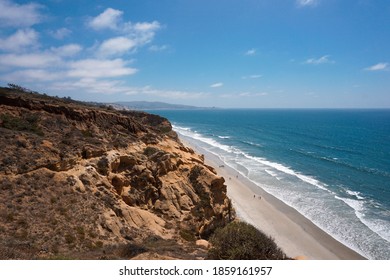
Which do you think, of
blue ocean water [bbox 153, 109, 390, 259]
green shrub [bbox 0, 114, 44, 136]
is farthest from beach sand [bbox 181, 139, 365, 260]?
green shrub [bbox 0, 114, 44, 136]

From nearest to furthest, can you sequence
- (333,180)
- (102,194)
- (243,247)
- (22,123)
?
(243,247) → (102,194) → (22,123) → (333,180)

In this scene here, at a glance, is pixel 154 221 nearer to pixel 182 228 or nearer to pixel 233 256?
pixel 182 228

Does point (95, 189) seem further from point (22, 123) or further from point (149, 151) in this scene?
point (22, 123)

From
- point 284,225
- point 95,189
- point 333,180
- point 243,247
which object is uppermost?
point 243,247

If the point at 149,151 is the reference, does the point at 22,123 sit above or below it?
above

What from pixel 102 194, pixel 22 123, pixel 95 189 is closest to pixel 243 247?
pixel 102 194

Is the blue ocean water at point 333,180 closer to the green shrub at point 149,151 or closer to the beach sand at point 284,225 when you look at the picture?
the beach sand at point 284,225

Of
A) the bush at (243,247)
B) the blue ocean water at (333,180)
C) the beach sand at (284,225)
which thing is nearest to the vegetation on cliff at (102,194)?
the bush at (243,247)
